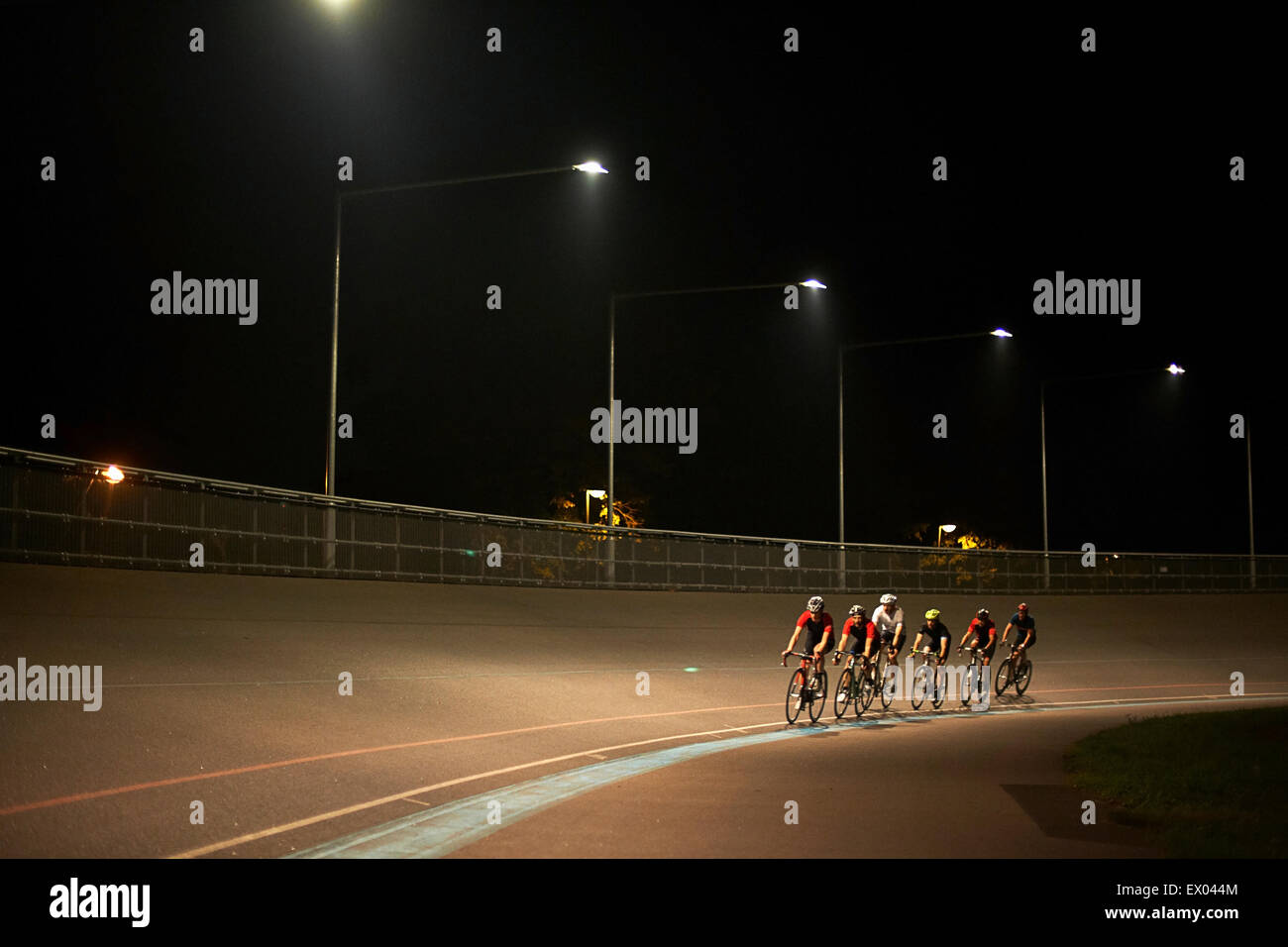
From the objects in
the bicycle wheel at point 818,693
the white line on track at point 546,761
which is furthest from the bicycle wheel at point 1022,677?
the bicycle wheel at point 818,693

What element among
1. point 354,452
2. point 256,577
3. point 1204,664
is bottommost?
point 1204,664

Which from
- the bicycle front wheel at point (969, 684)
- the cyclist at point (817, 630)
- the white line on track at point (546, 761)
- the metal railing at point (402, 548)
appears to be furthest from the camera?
the bicycle front wheel at point (969, 684)

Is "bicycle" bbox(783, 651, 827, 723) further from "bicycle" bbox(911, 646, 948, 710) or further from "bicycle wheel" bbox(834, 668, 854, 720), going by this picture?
"bicycle" bbox(911, 646, 948, 710)

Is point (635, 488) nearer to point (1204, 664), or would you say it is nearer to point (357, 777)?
point (1204, 664)

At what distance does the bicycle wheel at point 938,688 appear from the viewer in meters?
23.0

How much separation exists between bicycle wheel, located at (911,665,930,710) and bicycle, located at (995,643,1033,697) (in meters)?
2.89

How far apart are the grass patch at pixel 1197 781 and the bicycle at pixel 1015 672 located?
8317mm

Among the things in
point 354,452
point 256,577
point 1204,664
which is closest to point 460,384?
point 354,452

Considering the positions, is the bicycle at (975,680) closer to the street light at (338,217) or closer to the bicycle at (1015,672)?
the bicycle at (1015,672)

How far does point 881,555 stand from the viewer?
39.2 m

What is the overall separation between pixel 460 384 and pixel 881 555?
2208 cm

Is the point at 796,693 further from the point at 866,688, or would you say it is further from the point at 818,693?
the point at 866,688

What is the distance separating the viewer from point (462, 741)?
47.6 feet

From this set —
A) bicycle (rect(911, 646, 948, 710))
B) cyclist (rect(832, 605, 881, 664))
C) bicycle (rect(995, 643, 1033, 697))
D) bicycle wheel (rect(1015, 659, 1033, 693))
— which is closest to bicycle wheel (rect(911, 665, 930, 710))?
bicycle (rect(911, 646, 948, 710))
